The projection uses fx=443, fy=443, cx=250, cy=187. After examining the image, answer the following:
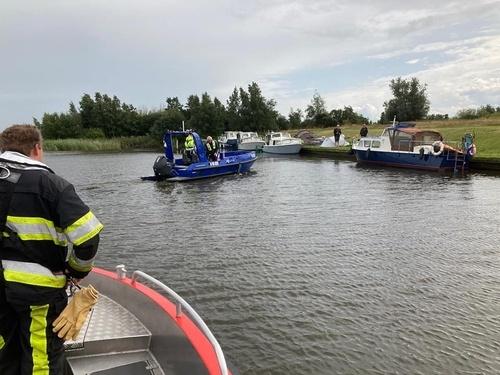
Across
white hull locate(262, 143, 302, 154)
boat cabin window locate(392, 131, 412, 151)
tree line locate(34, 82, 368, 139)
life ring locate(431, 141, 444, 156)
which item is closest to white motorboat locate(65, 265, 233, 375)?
life ring locate(431, 141, 444, 156)

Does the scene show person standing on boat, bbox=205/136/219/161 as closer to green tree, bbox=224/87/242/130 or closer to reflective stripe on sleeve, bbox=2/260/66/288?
reflective stripe on sleeve, bbox=2/260/66/288

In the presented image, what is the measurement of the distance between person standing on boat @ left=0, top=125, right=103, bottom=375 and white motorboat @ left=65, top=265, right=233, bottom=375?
3.03 ft

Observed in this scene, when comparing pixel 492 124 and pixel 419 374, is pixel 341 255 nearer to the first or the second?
pixel 419 374

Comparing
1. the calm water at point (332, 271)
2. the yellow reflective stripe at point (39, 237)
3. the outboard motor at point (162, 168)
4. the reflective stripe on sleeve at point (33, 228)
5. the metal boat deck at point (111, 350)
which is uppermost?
the reflective stripe on sleeve at point (33, 228)

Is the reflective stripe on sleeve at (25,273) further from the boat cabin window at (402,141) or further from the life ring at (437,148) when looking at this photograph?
the boat cabin window at (402,141)

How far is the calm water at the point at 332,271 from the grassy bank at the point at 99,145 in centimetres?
5302

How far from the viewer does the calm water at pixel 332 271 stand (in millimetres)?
5402

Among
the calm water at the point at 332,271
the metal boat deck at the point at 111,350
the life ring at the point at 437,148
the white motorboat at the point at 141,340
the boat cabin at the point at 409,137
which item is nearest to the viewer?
the white motorboat at the point at 141,340

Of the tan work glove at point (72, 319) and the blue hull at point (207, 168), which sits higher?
the tan work glove at point (72, 319)

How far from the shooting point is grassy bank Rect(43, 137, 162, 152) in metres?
65.6

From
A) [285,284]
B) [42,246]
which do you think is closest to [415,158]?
[285,284]

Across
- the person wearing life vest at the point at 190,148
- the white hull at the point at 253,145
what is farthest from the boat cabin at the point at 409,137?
the white hull at the point at 253,145

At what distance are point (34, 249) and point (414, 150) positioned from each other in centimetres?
2502

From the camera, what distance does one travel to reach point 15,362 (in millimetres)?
2857
